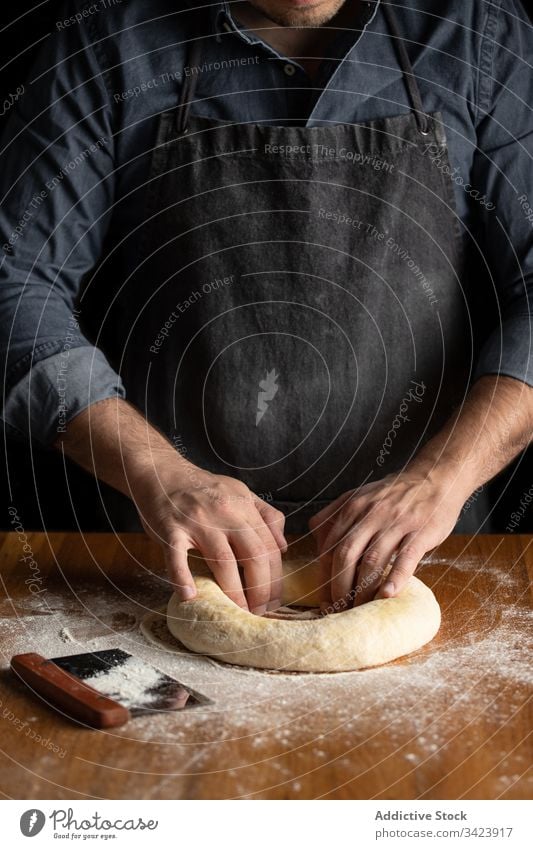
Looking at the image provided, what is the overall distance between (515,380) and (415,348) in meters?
0.16

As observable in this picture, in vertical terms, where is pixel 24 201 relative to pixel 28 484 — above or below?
above

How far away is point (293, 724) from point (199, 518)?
10.8 inches

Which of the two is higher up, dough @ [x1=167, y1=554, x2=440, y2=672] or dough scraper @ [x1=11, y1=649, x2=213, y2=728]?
dough @ [x1=167, y1=554, x2=440, y2=672]

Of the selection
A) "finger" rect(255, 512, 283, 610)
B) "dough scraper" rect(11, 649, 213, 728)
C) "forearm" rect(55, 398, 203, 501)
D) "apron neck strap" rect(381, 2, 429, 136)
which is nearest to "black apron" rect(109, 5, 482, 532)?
"apron neck strap" rect(381, 2, 429, 136)

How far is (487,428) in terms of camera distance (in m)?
1.12

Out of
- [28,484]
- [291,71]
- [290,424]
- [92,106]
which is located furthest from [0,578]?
[291,71]

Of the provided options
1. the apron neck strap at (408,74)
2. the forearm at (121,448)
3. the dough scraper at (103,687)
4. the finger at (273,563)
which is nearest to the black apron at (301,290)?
the apron neck strap at (408,74)

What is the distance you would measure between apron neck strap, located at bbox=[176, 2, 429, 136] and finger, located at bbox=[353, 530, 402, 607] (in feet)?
1.84

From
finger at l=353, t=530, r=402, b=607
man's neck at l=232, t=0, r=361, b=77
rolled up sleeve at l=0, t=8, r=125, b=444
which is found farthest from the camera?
man's neck at l=232, t=0, r=361, b=77

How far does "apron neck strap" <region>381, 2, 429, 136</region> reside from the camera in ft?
4.09

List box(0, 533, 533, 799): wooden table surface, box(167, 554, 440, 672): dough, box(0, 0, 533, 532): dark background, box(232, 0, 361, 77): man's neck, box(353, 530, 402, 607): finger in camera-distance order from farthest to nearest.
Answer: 1. box(0, 0, 533, 532): dark background
2. box(232, 0, 361, 77): man's neck
3. box(353, 530, 402, 607): finger
4. box(167, 554, 440, 672): dough
5. box(0, 533, 533, 799): wooden table surface

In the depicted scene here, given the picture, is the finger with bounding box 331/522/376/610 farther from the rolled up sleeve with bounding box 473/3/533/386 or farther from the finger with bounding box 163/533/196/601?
the rolled up sleeve with bounding box 473/3/533/386

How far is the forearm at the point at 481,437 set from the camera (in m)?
1.09

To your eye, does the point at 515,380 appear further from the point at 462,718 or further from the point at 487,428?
the point at 462,718
